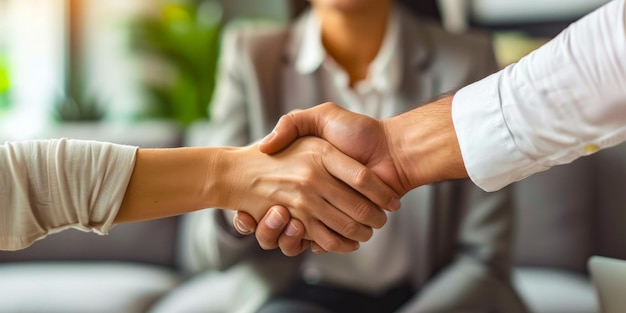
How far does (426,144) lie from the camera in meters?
0.92

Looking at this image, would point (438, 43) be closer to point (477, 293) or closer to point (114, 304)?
point (477, 293)

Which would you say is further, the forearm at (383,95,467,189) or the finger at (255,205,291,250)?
the finger at (255,205,291,250)

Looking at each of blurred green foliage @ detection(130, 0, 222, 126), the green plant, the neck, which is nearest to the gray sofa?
the neck

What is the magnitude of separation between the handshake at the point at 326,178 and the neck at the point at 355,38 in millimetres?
316

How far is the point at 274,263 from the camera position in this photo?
4.06ft

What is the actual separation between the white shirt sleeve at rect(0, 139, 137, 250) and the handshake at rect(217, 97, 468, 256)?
0.18m

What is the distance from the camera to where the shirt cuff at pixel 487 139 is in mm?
801

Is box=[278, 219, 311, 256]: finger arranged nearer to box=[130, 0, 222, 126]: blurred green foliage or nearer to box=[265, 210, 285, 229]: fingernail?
box=[265, 210, 285, 229]: fingernail

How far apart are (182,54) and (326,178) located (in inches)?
64.9

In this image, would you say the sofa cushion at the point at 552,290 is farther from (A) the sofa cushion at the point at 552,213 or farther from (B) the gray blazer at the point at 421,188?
(B) the gray blazer at the point at 421,188

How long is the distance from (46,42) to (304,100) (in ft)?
5.87

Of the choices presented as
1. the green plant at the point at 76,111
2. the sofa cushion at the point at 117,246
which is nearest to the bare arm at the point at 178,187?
the sofa cushion at the point at 117,246

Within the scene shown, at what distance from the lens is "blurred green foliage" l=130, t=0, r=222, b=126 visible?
2.49m

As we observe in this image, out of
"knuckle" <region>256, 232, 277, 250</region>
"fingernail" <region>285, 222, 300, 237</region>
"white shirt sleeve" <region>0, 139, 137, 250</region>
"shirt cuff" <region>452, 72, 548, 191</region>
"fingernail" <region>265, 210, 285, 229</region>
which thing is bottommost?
"knuckle" <region>256, 232, 277, 250</region>
